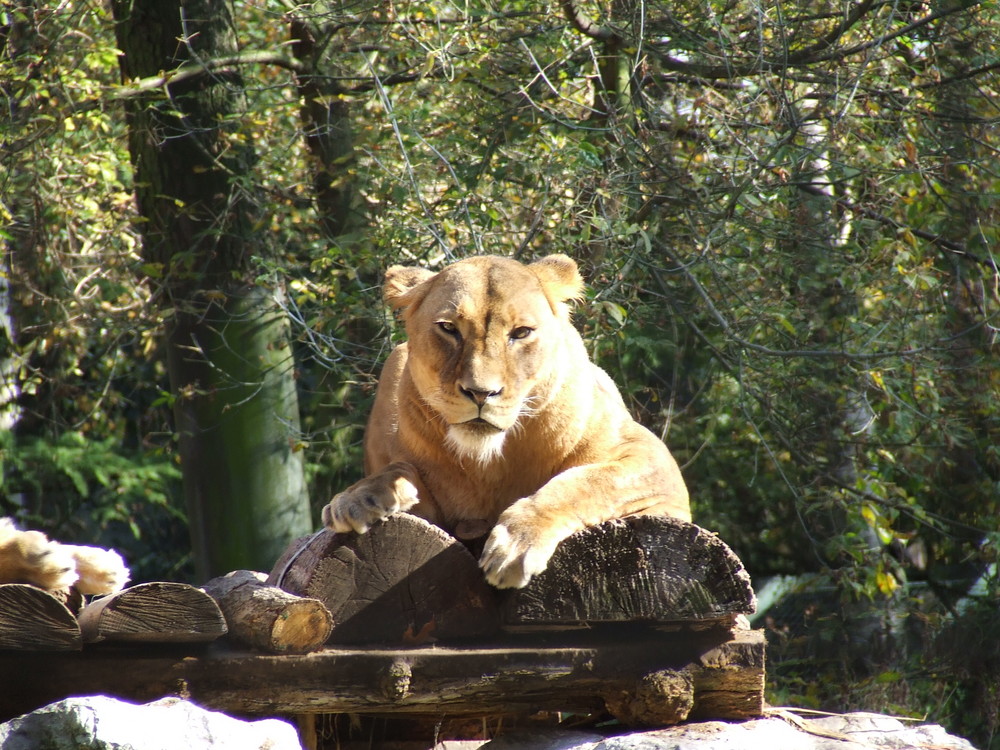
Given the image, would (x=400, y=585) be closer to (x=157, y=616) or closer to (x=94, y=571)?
(x=157, y=616)

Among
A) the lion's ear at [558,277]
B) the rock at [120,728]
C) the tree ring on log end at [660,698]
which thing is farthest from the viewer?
the lion's ear at [558,277]

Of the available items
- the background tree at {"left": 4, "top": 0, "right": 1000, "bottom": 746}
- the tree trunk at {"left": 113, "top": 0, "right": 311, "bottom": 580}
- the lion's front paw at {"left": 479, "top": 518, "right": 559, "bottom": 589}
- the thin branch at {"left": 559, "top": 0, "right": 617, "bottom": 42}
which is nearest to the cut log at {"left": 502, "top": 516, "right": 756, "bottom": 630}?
the lion's front paw at {"left": 479, "top": 518, "right": 559, "bottom": 589}

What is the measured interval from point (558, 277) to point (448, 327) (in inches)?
23.1

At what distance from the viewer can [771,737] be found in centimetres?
319

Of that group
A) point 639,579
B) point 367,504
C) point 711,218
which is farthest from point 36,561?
point 711,218

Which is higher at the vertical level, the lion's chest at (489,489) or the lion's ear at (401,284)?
the lion's ear at (401,284)

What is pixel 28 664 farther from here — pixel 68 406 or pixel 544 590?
pixel 68 406

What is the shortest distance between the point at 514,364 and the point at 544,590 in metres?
0.75

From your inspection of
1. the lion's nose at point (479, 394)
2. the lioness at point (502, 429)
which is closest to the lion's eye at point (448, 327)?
the lioness at point (502, 429)

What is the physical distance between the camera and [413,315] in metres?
3.89

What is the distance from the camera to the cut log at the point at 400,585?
10.6 ft

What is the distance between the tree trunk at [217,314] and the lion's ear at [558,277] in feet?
11.4

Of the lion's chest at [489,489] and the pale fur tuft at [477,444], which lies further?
the lion's chest at [489,489]

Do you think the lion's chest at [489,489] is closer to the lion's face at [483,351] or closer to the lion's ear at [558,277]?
the lion's face at [483,351]
